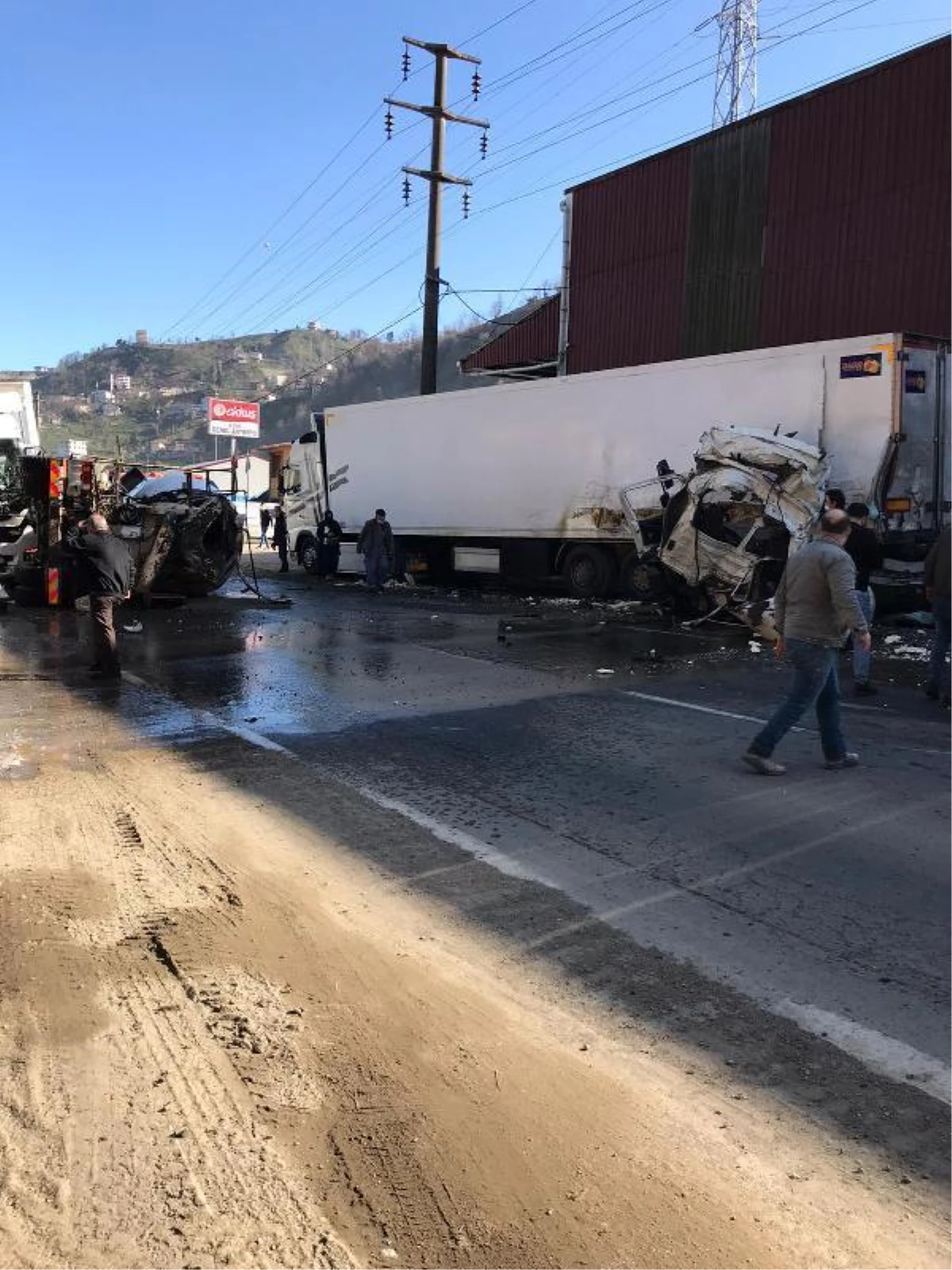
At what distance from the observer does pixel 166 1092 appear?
3006mm

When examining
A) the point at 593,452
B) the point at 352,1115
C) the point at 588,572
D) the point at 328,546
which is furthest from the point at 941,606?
the point at 328,546

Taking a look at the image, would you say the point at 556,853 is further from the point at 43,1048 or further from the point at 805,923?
the point at 43,1048

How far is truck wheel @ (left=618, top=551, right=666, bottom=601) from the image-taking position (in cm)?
1516

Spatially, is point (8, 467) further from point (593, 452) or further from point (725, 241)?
point (725, 241)

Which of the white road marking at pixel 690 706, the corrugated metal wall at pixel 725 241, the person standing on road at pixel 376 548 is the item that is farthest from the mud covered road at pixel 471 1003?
the corrugated metal wall at pixel 725 241

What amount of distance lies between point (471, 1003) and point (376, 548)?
16.9 metres

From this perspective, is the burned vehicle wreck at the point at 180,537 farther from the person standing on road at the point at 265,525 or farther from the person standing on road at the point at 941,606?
the person standing on road at the point at 265,525

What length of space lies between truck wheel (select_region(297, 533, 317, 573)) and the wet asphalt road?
1156cm

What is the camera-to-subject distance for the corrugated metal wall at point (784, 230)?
58.6 ft

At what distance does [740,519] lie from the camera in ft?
42.9

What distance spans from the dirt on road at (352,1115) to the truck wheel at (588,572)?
1343 centimetres

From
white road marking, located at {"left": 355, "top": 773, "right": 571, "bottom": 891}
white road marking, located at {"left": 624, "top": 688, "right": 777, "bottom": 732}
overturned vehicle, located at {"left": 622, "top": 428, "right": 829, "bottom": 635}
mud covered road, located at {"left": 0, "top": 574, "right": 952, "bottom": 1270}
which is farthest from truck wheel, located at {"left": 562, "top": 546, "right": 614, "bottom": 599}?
white road marking, located at {"left": 355, "top": 773, "right": 571, "bottom": 891}

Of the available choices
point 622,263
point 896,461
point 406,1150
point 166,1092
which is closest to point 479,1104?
point 406,1150

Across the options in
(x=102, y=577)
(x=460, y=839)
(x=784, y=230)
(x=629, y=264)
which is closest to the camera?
(x=460, y=839)
